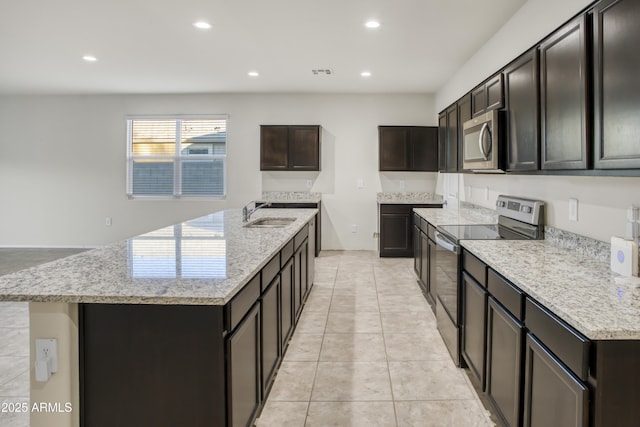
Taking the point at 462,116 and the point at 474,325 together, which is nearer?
the point at 474,325

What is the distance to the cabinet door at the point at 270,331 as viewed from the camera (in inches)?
83.7

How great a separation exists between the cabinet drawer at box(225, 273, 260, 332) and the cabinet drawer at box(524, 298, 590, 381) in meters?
1.13

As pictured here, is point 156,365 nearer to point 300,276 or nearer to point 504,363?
point 504,363

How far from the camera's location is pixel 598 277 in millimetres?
1732

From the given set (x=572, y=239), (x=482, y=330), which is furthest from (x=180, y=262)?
(x=572, y=239)

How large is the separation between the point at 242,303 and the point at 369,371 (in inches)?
52.2

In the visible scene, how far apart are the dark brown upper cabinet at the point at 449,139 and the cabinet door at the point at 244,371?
2936mm

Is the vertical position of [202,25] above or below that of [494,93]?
above

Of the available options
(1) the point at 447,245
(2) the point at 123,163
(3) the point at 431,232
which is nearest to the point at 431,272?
(3) the point at 431,232

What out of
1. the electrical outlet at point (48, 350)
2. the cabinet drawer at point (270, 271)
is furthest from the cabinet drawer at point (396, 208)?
the electrical outlet at point (48, 350)

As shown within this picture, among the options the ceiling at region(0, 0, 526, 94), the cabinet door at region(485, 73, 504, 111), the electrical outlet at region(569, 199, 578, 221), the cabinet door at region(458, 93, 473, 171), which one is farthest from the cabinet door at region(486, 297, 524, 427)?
the ceiling at region(0, 0, 526, 94)

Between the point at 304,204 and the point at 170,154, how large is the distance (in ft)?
8.38

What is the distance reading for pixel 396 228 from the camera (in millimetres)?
6250

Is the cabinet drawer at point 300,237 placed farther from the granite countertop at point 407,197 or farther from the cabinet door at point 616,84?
the granite countertop at point 407,197
